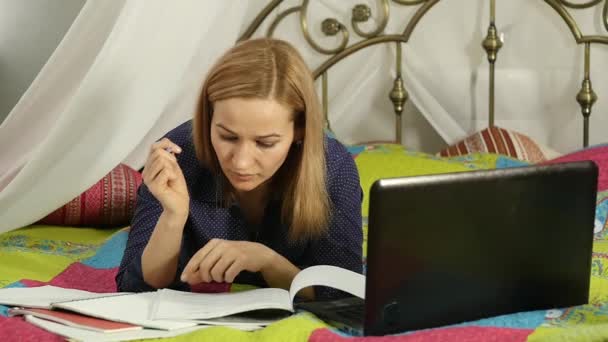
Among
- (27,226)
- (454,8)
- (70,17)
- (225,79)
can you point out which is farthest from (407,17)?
(225,79)

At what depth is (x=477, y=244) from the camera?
127 centimetres

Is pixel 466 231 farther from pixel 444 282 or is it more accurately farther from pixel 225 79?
pixel 225 79

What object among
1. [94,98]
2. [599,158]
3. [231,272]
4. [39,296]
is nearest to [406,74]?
[599,158]

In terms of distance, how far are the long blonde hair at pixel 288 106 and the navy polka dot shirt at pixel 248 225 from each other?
0.08 feet

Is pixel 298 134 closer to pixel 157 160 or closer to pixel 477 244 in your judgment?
pixel 157 160

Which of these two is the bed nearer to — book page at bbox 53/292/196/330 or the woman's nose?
book page at bbox 53/292/196/330

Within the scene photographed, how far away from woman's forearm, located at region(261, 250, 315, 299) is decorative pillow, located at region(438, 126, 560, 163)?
48.7 inches

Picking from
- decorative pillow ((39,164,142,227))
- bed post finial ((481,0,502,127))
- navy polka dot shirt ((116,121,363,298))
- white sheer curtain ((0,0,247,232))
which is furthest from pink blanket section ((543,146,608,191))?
decorative pillow ((39,164,142,227))

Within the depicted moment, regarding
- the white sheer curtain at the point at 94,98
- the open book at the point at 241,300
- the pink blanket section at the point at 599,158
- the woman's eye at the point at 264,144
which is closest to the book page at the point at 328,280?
the open book at the point at 241,300

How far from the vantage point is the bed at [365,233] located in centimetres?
125

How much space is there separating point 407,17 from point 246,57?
142 cm

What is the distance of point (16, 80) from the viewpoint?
3.19m

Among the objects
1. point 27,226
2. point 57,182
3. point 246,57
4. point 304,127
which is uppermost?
point 246,57

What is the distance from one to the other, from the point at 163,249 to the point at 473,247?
1.70 ft
